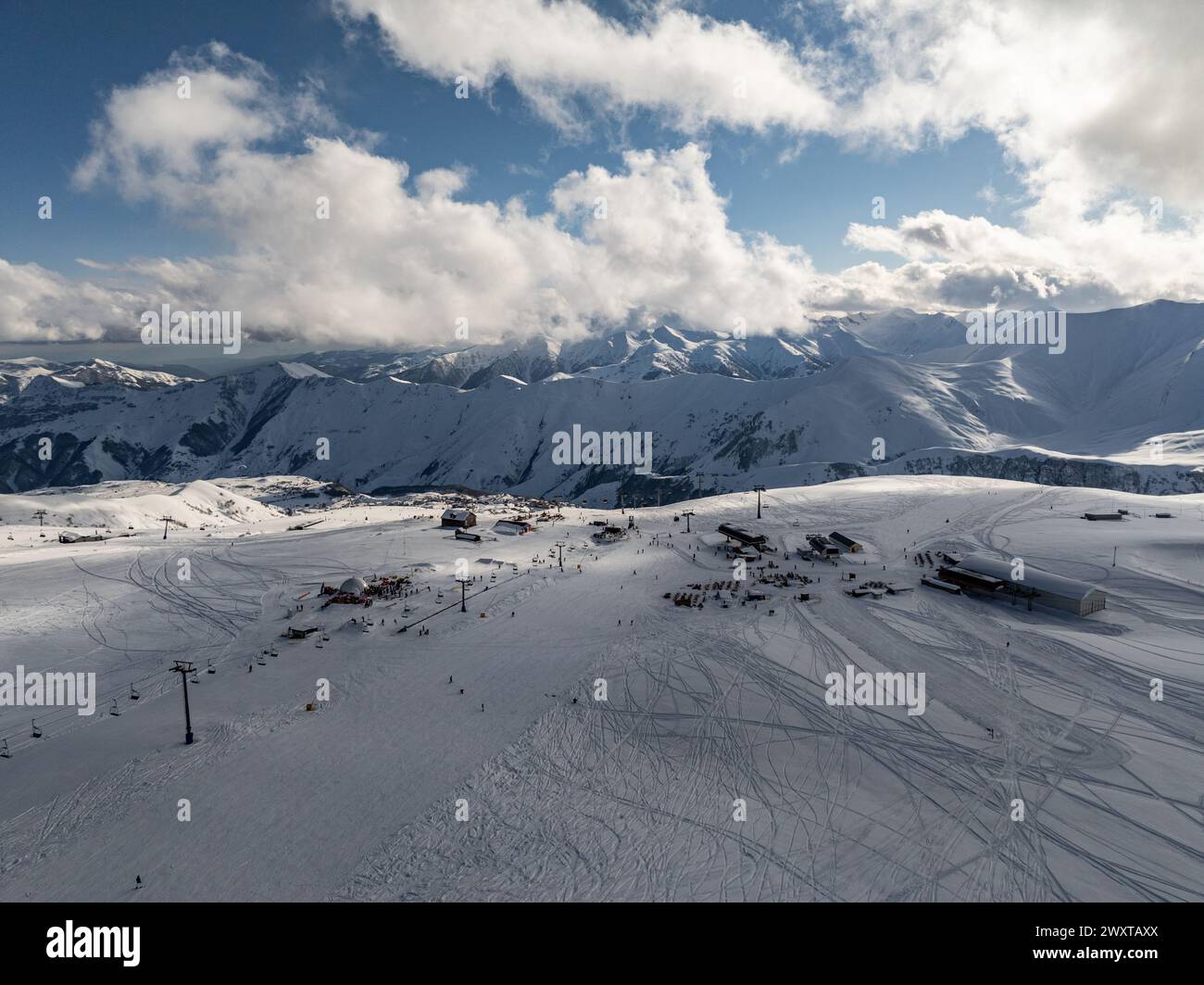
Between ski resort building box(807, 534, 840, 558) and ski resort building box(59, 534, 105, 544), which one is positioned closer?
ski resort building box(807, 534, 840, 558)

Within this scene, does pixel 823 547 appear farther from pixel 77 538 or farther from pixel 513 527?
pixel 77 538

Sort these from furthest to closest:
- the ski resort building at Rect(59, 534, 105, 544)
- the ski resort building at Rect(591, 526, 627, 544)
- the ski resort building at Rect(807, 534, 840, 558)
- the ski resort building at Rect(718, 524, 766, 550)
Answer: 1. the ski resort building at Rect(59, 534, 105, 544)
2. the ski resort building at Rect(591, 526, 627, 544)
3. the ski resort building at Rect(718, 524, 766, 550)
4. the ski resort building at Rect(807, 534, 840, 558)

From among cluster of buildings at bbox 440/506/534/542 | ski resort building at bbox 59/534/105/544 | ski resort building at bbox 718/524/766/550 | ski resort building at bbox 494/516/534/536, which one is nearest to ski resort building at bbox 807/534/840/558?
ski resort building at bbox 718/524/766/550

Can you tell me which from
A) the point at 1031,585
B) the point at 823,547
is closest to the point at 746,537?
the point at 823,547

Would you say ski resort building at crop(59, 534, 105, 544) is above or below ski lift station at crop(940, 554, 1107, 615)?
above

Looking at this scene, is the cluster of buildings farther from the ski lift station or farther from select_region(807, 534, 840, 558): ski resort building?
the ski lift station

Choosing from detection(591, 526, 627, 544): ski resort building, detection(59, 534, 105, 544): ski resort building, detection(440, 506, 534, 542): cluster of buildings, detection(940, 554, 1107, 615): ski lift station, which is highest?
detection(440, 506, 534, 542): cluster of buildings

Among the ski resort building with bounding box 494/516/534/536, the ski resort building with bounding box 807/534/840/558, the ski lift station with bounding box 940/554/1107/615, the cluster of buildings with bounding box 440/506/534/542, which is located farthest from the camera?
the cluster of buildings with bounding box 440/506/534/542
